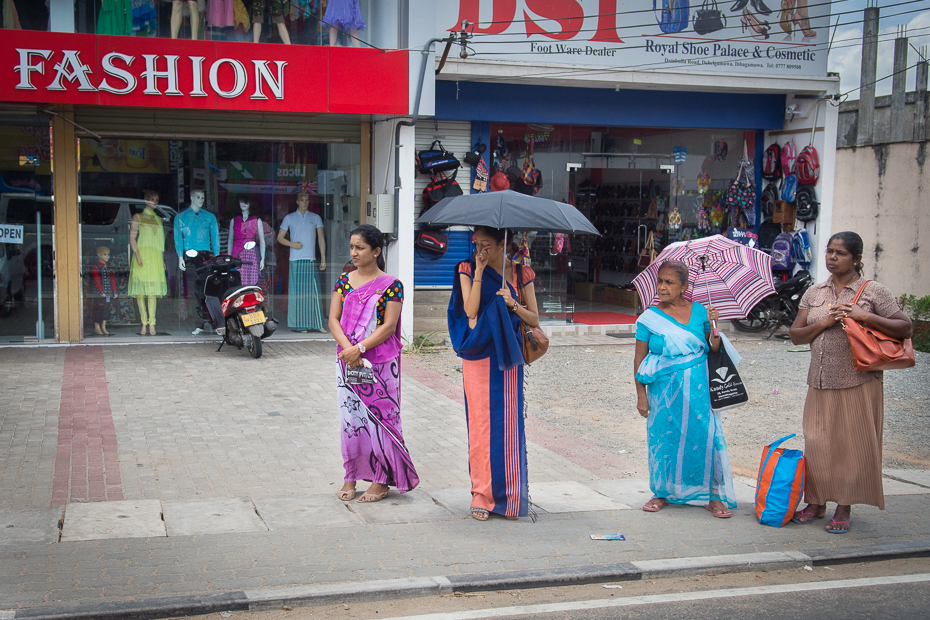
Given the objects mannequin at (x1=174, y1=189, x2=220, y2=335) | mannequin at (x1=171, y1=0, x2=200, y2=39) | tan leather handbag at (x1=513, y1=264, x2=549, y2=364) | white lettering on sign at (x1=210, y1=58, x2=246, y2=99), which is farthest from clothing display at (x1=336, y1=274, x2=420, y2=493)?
mannequin at (x1=174, y1=189, x2=220, y2=335)

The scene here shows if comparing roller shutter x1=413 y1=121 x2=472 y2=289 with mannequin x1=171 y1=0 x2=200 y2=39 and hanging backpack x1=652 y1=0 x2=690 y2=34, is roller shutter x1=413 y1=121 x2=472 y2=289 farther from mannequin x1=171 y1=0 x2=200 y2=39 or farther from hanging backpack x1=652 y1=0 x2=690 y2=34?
mannequin x1=171 y1=0 x2=200 y2=39

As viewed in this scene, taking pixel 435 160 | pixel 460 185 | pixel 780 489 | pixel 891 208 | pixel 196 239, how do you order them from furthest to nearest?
pixel 891 208 → pixel 460 185 → pixel 435 160 → pixel 196 239 → pixel 780 489

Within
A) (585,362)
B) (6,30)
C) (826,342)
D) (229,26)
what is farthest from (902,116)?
(6,30)

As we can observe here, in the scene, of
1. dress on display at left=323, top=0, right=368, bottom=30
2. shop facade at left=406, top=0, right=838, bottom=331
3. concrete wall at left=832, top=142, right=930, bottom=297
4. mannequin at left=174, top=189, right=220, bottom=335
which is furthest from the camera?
concrete wall at left=832, top=142, right=930, bottom=297

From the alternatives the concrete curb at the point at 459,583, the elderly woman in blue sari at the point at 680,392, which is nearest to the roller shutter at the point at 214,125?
the elderly woman in blue sari at the point at 680,392

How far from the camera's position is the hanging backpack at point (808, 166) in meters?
14.8

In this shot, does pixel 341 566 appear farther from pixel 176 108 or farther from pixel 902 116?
pixel 902 116

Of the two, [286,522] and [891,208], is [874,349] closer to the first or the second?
[286,522]

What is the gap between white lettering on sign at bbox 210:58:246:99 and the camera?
11.3 metres

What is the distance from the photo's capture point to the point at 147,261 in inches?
500

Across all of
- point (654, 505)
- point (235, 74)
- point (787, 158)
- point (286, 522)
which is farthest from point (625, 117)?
point (286, 522)

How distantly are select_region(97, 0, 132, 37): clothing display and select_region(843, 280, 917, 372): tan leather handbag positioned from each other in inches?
388

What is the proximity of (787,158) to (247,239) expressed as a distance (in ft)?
30.9

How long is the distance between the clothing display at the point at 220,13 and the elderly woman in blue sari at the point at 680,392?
8.60 metres
